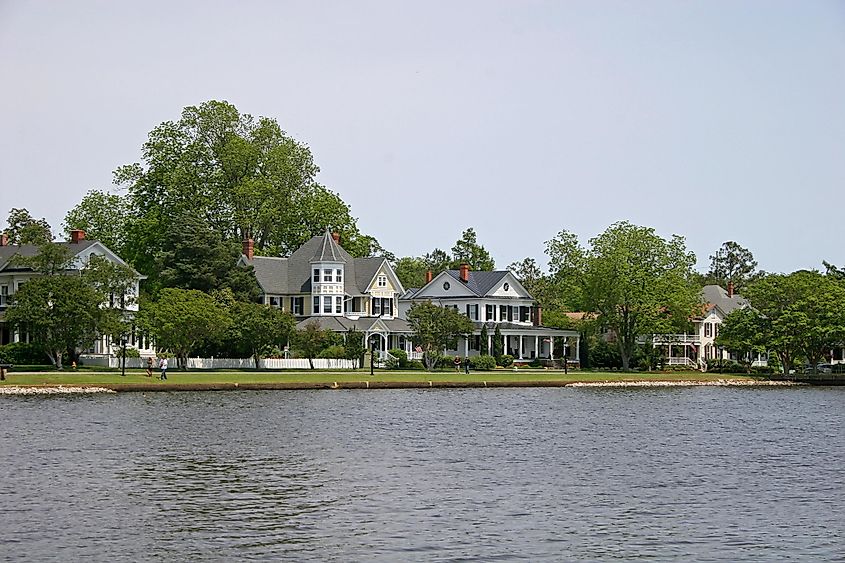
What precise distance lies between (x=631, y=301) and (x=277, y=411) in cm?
4911

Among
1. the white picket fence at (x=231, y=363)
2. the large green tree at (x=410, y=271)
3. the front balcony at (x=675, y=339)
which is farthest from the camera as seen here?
the large green tree at (x=410, y=271)

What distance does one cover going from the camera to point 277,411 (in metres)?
51.8

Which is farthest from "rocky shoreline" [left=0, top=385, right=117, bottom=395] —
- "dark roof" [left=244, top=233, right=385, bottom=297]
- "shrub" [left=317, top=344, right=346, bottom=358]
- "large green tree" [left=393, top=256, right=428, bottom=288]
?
"large green tree" [left=393, top=256, right=428, bottom=288]

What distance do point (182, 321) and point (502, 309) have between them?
3627cm

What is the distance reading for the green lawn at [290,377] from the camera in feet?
202

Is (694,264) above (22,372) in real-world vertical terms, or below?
above

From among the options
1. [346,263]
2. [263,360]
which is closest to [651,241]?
[346,263]

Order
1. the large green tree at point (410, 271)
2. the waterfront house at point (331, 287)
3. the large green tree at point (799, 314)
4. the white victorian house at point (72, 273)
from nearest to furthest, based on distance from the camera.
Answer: the white victorian house at point (72, 273) < the large green tree at point (799, 314) < the waterfront house at point (331, 287) < the large green tree at point (410, 271)

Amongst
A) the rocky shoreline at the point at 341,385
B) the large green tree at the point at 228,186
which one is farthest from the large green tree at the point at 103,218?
the rocky shoreline at the point at 341,385

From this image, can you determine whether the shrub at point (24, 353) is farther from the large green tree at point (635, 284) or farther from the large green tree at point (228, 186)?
the large green tree at point (635, 284)

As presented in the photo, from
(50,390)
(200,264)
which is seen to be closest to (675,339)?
(200,264)

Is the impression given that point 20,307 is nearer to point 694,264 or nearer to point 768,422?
point 768,422

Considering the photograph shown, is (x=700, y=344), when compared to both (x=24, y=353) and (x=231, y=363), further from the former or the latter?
(x=24, y=353)

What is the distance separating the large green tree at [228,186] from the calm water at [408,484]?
1792 inches
